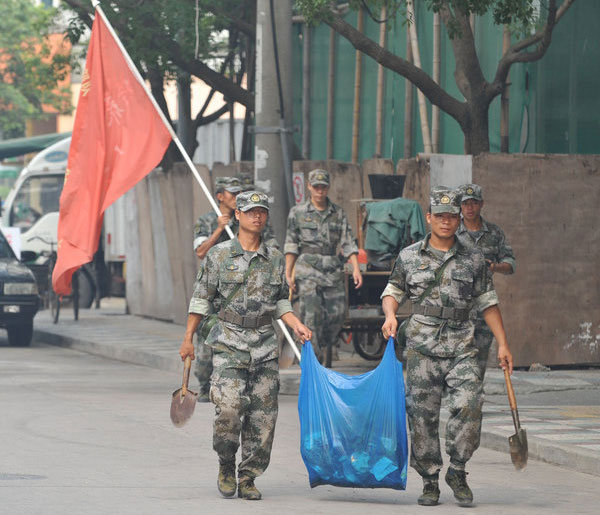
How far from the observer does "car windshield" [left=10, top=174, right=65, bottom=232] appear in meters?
29.0

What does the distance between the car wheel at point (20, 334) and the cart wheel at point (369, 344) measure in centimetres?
526

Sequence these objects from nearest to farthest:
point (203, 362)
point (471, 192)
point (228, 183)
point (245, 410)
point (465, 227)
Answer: point (245, 410) < point (471, 192) < point (465, 227) < point (228, 183) < point (203, 362)

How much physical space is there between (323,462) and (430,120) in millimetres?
11932

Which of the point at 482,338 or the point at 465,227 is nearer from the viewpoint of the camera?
the point at 482,338

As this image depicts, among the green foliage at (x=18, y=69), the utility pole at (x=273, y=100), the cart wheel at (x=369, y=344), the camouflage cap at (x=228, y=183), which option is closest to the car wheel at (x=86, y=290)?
the cart wheel at (x=369, y=344)

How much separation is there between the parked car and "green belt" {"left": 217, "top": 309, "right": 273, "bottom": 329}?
11.2 meters

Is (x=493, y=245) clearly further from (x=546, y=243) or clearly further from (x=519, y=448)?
(x=546, y=243)

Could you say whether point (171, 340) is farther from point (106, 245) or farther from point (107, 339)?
point (106, 245)

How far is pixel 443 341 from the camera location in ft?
28.2

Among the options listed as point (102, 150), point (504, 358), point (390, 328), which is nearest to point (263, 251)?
point (390, 328)

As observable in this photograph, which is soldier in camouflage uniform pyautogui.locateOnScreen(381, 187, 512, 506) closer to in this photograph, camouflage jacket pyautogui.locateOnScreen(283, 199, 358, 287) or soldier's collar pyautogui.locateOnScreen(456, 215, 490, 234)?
soldier's collar pyautogui.locateOnScreen(456, 215, 490, 234)

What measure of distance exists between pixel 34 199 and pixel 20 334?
31.2ft

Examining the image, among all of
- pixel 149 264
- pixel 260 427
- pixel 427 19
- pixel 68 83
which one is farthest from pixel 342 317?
pixel 68 83

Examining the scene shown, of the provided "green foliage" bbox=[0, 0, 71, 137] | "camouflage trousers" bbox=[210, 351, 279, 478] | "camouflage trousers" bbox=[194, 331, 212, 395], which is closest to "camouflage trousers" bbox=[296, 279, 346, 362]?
"camouflage trousers" bbox=[194, 331, 212, 395]
